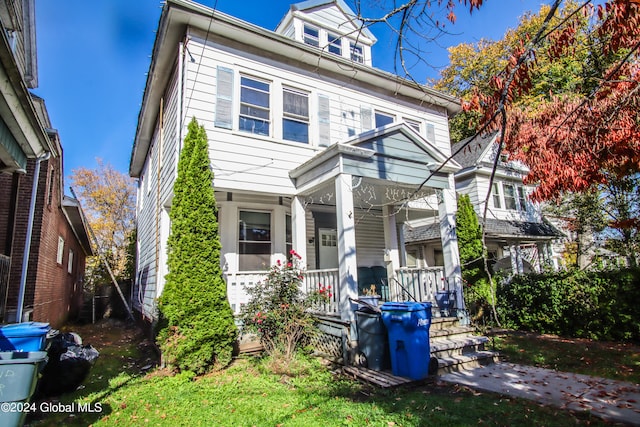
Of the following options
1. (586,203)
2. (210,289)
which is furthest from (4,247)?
(586,203)

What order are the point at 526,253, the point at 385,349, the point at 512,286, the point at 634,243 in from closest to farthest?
the point at 385,349 < the point at 512,286 < the point at 634,243 < the point at 526,253

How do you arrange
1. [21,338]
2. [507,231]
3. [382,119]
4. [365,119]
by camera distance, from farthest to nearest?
[507,231]
[382,119]
[365,119]
[21,338]

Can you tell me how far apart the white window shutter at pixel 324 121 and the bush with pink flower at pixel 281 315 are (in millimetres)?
3666

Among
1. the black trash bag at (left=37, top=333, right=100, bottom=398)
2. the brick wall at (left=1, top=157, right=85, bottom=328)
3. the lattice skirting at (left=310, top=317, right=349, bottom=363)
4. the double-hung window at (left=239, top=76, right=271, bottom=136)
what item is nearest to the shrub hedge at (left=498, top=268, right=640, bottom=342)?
the lattice skirting at (left=310, top=317, right=349, bottom=363)

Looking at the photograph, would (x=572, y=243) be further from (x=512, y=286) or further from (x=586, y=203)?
(x=512, y=286)

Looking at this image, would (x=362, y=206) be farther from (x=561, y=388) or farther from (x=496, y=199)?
(x=496, y=199)

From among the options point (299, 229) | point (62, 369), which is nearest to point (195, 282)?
point (62, 369)

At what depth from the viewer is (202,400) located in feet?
15.5

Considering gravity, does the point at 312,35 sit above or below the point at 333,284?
above

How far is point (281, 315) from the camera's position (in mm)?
6527

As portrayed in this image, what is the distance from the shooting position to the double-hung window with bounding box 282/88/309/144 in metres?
8.69

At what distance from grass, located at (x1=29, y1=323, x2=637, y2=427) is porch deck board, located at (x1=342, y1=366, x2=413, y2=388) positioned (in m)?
0.12

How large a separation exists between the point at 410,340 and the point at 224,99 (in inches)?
248

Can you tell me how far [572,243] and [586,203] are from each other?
17.2ft
